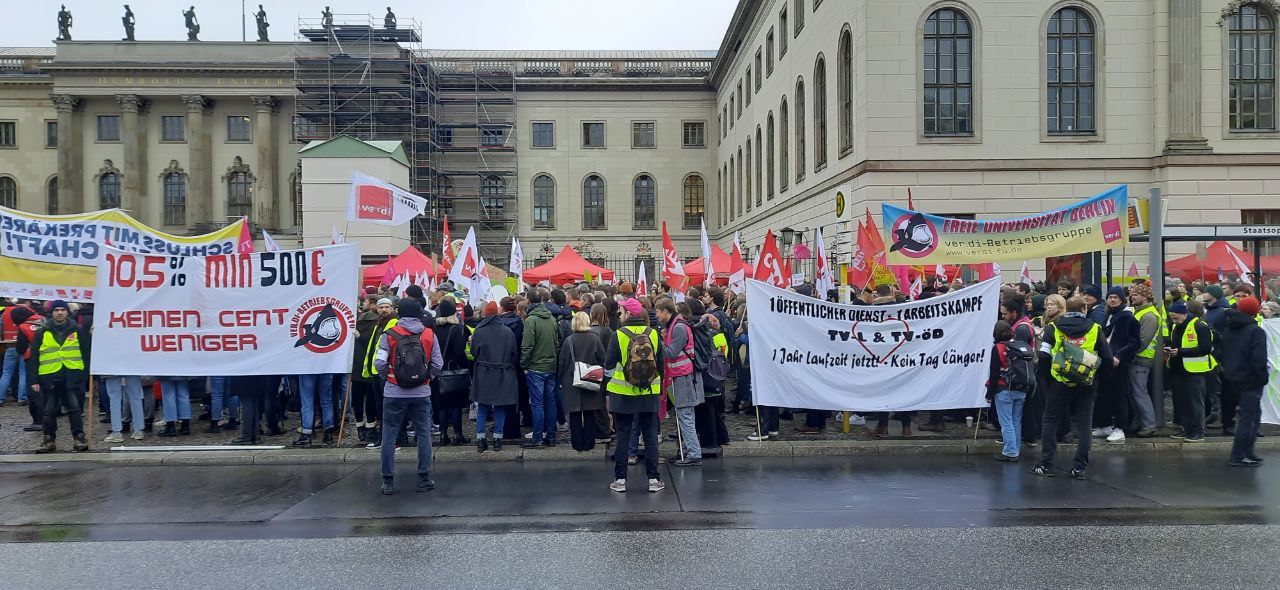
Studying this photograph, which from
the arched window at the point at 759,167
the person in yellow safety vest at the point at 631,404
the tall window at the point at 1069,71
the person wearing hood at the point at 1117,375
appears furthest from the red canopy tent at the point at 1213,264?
the arched window at the point at 759,167

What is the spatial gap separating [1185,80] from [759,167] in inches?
750

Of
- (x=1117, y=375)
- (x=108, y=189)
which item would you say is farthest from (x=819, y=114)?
(x=108, y=189)

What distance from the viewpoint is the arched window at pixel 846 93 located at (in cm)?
2416

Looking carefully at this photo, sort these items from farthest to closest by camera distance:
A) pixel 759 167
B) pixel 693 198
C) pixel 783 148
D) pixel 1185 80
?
pixel 693 198
pixel 759 167
pixel 783 148
pixel 1185 80

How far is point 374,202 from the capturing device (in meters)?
13.5

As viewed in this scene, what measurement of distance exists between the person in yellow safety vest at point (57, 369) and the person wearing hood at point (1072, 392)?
34.5ft

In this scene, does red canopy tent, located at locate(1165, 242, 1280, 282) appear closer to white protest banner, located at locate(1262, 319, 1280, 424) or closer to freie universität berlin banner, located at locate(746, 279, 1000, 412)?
white protest banner, located at locate(1262, 319, 1280, 424)

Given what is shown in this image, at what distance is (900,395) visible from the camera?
10109 millimetres

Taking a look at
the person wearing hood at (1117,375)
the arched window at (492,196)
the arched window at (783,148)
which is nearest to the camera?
the person wearing hood at (1117,375)

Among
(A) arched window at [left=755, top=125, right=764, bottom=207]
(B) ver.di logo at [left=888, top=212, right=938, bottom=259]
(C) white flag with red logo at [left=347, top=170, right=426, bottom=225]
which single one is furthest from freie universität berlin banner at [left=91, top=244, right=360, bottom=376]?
(A) arched window at [left=755, top=125, right=764, bottom=207]

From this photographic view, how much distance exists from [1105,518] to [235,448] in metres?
8.83

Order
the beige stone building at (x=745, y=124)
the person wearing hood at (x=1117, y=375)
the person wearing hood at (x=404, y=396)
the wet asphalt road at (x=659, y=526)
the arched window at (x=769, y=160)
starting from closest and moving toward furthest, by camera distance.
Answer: the wet asphalt road at (x=659, y=526) → the person wearing hood at (x=404, y=396) → the person wearing hood at (x=1117, y=375) → the beige stone building at (x=745, y=124) → the arched window at (x=769, y=160)

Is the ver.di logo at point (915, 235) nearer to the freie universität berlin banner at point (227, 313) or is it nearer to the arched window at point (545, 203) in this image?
the freie universität berlin banner at point (227, 313)

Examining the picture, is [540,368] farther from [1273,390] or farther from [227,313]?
[1273,390]
